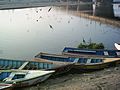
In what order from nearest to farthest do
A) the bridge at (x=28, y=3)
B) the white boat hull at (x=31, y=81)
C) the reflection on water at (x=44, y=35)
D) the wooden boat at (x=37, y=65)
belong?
the white boat hull at (x=31, y=81) < the wooden boat at (x=37, y=65) < the reflection on water at (x=44, y=35) < the bridge at (x=28, y=3)

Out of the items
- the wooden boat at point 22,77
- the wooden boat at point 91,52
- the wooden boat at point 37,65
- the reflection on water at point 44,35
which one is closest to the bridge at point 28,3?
the reflection on water at point 44,35

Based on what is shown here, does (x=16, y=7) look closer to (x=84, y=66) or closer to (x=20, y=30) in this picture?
(x=20, y=30)

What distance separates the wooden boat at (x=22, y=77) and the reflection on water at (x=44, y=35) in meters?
9.92

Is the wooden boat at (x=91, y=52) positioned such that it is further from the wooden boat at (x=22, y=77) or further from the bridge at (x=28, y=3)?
the bridge at (x=28, y=3)

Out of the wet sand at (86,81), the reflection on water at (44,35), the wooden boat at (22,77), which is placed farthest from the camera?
the reflection on water at (44,35)

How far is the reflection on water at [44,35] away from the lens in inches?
1358

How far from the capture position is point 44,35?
43.5 m

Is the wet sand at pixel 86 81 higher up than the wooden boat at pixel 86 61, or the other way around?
the wooden boat at pixel 86 61

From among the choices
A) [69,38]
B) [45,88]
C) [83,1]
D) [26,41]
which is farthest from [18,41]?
[83,1]

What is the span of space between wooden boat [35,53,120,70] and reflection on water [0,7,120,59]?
5.36m

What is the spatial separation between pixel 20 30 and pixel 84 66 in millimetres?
24166

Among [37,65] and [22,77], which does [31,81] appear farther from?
[37,65]

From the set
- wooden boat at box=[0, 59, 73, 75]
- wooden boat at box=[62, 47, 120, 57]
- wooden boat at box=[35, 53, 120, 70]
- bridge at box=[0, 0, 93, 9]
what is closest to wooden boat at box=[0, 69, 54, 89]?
wooden boat at box=[0, 59, 73, 75]

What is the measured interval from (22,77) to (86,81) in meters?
4.47
